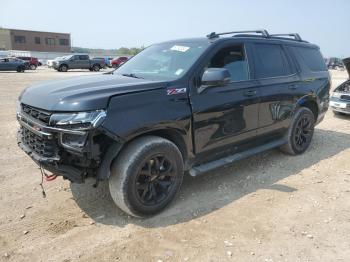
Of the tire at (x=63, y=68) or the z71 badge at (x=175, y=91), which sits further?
the tire at (x=63, y=68)

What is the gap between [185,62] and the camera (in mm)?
4207

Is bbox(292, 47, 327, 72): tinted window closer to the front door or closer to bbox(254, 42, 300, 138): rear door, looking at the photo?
bbox(254, 42, 300, 138): rear door

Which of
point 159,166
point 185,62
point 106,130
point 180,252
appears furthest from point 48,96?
point 180,252

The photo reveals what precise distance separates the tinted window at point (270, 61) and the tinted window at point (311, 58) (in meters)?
0.51

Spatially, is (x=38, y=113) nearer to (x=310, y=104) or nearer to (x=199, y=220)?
(x=199, y=220)

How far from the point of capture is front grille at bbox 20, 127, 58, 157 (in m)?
3.30

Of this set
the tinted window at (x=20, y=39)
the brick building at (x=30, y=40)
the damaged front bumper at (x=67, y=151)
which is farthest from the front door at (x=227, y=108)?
the tinted window at (x=20, y=39)

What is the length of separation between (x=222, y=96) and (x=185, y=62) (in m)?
0.62

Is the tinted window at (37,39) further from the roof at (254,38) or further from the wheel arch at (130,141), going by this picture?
the wheel arch at (130,141)

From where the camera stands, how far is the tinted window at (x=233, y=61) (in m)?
4.37

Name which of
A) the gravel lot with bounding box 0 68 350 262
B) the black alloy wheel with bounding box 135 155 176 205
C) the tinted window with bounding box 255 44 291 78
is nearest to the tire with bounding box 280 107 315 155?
the gravel lot with bounding box 0 68 350 262

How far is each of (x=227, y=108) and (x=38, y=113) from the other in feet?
7.25

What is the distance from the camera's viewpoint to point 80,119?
3.16 metres

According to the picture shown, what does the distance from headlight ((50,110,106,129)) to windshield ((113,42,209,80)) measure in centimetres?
113
